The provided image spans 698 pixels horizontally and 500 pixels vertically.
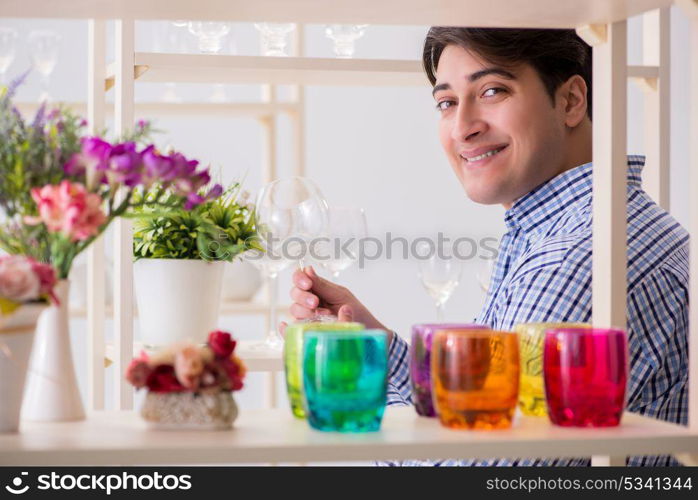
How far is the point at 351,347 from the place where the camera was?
0.83 metres

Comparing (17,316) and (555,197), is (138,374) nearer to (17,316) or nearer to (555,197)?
(17,316)

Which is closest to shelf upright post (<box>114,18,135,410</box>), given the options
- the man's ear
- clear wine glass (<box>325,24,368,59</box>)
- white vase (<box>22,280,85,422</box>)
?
clear wine glass (<box>325,24,368,59</box>)

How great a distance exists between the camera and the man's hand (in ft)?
5.49

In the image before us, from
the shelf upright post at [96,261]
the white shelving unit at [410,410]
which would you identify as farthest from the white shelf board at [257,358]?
the white shelving unit at [410,410]

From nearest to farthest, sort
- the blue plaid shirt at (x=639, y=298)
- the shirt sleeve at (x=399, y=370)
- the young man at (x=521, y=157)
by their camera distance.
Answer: the blue plaid shirt at (x=639, y=298) < the young man at (x=521, y=157) < the shirt sleeve at (x=399, y=370)

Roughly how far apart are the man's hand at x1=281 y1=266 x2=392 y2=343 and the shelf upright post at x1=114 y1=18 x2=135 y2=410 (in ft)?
1.02

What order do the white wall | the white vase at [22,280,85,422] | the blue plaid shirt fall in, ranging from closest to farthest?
the white vase at [22,280,85,422] → the blue plaid shirt → the white wall

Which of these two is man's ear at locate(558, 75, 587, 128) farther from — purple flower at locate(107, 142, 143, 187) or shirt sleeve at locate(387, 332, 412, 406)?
purple flower at locate(107, 142, 143, 187)

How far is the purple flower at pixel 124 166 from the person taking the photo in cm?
82

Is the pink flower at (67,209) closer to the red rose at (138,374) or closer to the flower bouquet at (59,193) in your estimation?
the flower bouquet at (59,193)

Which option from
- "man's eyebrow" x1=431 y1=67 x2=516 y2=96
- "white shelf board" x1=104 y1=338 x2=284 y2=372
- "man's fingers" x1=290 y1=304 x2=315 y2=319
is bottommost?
"white shelf board" x1=104 y1=338 x2=284 y2=372

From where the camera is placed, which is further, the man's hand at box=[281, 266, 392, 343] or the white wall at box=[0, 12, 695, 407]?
the white wall at box=[0, 12, 695, 407]

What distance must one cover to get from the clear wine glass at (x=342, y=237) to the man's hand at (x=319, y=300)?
0.19 m

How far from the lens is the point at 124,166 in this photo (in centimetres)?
82
